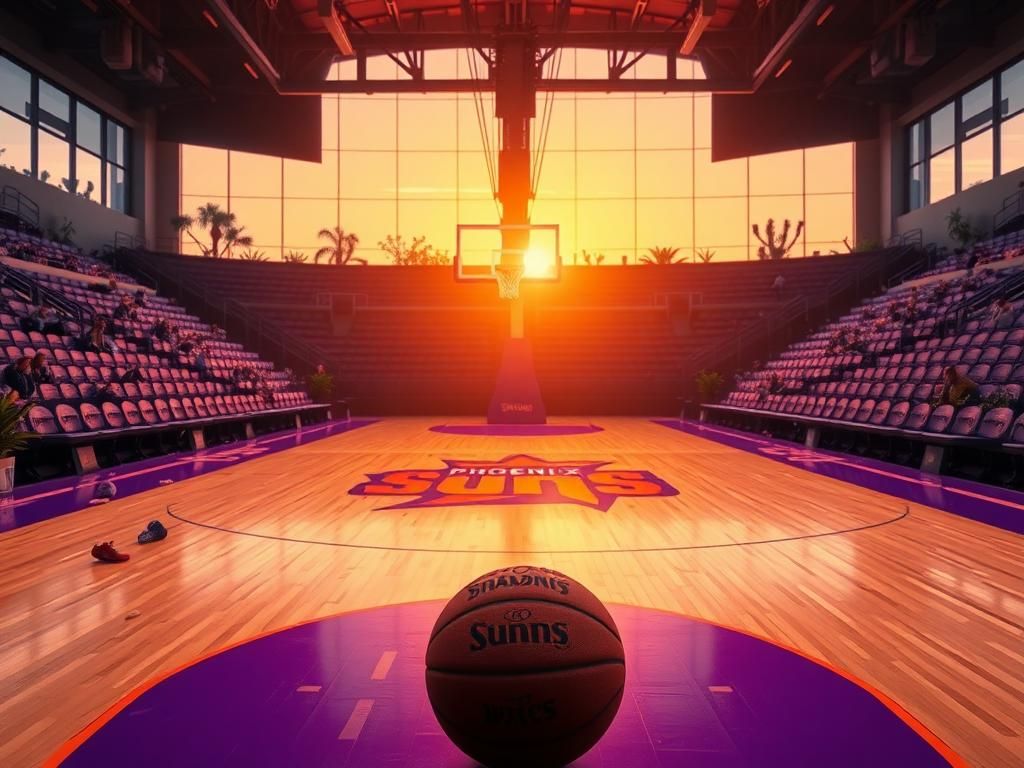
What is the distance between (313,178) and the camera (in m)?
26.8

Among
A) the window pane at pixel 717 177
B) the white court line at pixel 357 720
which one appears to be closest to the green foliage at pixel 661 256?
the window pane at pixel 717 177

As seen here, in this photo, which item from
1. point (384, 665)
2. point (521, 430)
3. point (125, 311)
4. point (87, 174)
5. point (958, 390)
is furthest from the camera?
point (87, 174)

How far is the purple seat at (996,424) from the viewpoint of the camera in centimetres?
747

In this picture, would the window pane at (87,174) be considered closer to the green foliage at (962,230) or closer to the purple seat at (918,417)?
the purple seat at (918,417)

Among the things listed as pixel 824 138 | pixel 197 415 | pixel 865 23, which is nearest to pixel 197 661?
pixel 197 415

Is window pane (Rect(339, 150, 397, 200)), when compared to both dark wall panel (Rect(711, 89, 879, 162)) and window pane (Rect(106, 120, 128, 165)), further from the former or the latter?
dark wall panel (Rect(711, 89, 879, 162))

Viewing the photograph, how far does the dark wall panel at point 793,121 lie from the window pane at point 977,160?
4.46 metres

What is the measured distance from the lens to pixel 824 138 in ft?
75.3

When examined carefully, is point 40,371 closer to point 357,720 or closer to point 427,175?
point 357,720

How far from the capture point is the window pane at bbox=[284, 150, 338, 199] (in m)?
26.6

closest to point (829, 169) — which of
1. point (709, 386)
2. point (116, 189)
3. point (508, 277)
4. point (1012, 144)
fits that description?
point (1012, 144)

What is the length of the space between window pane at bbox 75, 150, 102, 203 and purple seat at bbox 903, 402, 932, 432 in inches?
820

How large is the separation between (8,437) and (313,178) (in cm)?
2194

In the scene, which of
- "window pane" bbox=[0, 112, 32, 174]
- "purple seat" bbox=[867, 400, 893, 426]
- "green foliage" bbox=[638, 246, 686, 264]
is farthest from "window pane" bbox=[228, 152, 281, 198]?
"purple seat" bbox=[867, 400, 893, 426]
